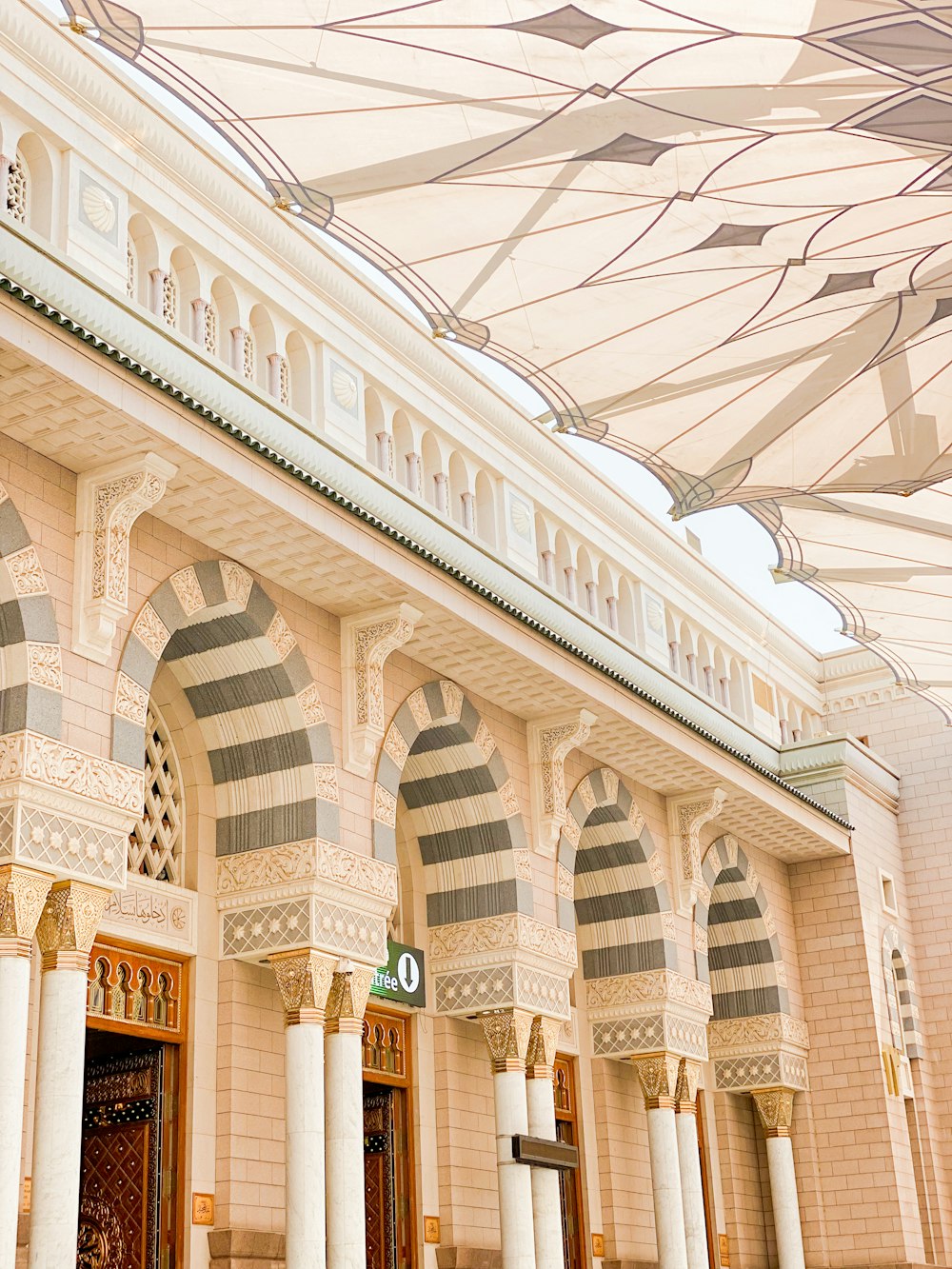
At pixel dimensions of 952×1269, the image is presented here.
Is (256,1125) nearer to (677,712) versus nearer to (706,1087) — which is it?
(677,712)

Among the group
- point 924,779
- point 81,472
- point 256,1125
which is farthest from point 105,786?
point 924,779

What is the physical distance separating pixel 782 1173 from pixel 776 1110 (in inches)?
25.7

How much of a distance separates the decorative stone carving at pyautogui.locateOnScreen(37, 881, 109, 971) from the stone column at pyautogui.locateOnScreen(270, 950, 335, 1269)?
205 centimetres

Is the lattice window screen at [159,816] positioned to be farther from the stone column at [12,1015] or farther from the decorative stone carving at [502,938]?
the decorative stone carving at [502,938]

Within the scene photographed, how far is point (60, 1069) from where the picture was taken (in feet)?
26.2

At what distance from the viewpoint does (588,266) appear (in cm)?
1012

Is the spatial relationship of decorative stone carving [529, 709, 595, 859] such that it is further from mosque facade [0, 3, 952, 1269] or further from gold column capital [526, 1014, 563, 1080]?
gold column capital [526, 1014, 563, 1080]

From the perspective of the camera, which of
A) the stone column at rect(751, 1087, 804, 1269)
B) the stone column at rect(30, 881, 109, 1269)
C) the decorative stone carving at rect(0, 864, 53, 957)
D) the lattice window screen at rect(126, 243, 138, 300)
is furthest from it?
the stone column at rect(751, 1087, 804, 1269)

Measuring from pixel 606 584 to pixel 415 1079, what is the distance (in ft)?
22.5

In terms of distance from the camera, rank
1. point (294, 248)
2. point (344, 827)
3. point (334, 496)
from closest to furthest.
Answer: point (334, 496) < point (344, 827) < point (294, 248)

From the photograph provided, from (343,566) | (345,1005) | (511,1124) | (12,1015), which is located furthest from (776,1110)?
(12,1015)

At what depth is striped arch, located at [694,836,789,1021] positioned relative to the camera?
56.0 ft

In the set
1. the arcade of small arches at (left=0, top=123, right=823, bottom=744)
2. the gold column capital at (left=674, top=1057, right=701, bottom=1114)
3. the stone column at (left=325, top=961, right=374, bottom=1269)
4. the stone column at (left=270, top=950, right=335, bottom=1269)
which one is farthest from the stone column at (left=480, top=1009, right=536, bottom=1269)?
the arcade of small arches at (left=0, top=123, right=823, bottom=744)

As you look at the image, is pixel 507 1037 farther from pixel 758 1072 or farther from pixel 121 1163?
pixel 758 1072
